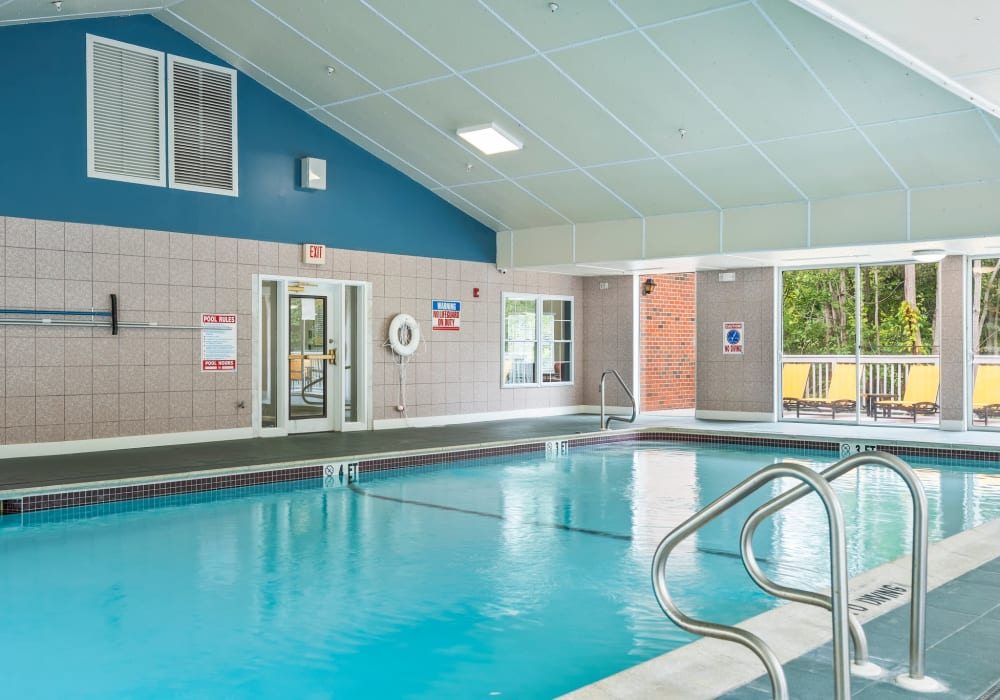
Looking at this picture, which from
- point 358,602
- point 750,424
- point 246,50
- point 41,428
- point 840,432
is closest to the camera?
point 358,602

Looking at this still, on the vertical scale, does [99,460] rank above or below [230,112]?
below

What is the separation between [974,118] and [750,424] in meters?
4.83

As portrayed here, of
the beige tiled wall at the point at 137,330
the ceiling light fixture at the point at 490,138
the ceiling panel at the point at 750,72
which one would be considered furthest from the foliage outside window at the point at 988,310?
the beige tiled wall at the point at 137,330

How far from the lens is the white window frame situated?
11719mm

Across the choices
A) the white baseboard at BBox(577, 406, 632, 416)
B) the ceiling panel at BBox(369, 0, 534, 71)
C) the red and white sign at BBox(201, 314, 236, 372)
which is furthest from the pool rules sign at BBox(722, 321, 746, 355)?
the red and white sign at BBox(201, 314, 236, 372)

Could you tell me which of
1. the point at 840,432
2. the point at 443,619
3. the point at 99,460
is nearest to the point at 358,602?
the point at 443,619

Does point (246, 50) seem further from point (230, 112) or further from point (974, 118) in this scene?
point (974, 118)

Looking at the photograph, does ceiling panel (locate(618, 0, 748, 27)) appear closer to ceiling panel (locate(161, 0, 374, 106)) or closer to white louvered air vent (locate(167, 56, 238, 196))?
ceiling panel (locate(161, 0, 374, 106))

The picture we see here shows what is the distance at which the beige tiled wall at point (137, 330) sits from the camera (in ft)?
24.0

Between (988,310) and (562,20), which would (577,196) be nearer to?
(562,20)

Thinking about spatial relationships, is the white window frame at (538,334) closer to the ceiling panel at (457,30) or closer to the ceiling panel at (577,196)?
the ceiling panel at (577,196)

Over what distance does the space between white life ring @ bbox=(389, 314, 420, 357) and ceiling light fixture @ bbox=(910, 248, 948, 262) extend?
5772 millimetres

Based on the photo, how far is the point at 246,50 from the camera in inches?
334

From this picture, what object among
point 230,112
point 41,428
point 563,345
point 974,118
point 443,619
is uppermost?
point 230,112
